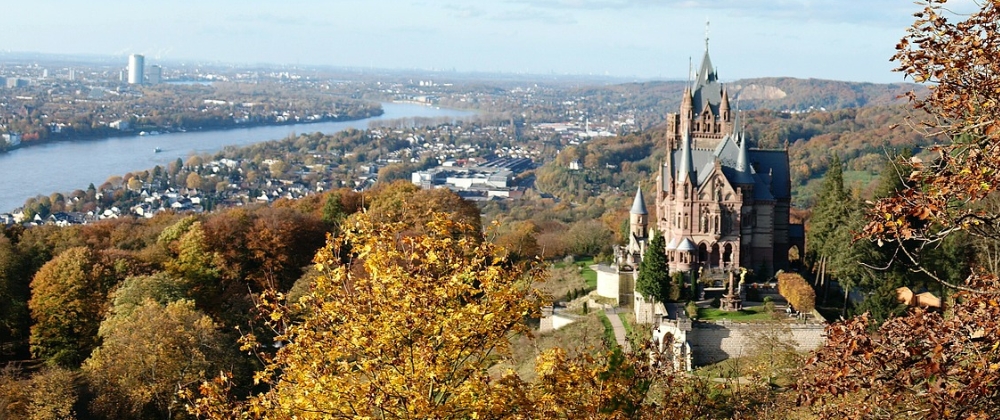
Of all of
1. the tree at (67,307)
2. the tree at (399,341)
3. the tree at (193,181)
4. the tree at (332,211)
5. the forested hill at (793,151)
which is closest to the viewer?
the tree at (399,341)

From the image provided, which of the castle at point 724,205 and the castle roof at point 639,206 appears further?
the castle roof at point 639,206

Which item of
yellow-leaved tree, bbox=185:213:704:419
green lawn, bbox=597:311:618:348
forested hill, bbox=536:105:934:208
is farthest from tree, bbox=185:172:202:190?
yellow-leaved tree, bbox=185:213:704:419

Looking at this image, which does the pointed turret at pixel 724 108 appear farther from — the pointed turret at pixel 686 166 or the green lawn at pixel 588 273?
the green lawn at pixel 588 273

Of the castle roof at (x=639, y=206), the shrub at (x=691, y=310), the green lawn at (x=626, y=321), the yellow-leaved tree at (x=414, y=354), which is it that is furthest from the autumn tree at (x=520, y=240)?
the yellow-leaved tree at (x=414, y=354)

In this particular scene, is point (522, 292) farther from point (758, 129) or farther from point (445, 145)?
point (445, 145)

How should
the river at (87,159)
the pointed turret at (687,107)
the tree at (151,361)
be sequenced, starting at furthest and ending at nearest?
the river at (87,159), the pointed turret at (687,107), the tree at (151,361)

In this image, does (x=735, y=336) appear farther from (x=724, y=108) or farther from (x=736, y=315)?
(x=724, y=108)

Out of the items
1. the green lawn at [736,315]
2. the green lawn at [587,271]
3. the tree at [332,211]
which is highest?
the tree at [332,211]

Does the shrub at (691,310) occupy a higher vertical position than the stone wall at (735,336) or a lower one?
higher
